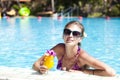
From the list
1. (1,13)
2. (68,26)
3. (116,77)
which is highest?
(68,26)

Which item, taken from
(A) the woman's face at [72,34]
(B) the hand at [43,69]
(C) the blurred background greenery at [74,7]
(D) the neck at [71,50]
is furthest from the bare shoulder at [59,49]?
(C) the blurred background greenery at [74,7]

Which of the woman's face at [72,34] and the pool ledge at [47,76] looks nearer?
the pool ledge at [47,76]

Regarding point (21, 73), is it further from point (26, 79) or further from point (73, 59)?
point (73, 59)

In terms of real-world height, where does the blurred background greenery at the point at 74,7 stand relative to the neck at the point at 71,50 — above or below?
below

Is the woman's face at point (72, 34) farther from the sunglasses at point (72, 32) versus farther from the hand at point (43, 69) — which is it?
the hand at point (43, 69)

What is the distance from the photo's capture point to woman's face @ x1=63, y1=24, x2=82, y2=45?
4129mm

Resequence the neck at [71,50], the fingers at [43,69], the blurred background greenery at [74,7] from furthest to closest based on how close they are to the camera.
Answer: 1. the blurred background greenery at [74,7]
2. the neck at [71,50]
3. the fingers at [43,69]

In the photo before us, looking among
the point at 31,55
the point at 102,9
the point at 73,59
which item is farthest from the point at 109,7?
the point at 73,59

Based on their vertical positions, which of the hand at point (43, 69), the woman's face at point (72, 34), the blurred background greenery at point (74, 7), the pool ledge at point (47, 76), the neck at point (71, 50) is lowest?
the blurred background greenery at point (74, 7)

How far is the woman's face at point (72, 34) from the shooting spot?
4129mm

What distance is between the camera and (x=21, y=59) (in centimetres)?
1080

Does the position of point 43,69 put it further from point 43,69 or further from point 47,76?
point 47,76

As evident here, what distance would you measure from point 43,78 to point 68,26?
69 cm

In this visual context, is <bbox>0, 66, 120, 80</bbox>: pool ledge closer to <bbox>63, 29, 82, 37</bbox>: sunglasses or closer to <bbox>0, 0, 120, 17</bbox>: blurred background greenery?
<bbox>63, 29, 82, 37</bbox>: sunglasses
